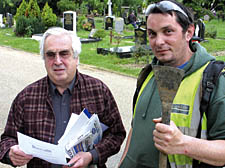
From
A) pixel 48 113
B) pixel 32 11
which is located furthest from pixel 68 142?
pixel 32 11

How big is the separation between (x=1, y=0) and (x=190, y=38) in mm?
34844

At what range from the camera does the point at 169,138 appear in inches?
56.1

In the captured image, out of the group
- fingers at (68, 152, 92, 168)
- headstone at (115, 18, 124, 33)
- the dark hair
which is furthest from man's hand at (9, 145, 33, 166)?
headstone at (115, 18, 124, 33)

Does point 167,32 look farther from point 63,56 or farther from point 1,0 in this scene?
point 1,0

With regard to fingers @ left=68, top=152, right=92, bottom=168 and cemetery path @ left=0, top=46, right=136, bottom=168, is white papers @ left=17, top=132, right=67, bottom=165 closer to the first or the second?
fingers @ left=68, top=152, right=92, bottom=168

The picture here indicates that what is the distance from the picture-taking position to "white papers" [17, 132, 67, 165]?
192cm

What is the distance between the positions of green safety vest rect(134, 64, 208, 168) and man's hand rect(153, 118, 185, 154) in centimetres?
17

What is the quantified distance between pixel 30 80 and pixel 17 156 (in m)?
7.24

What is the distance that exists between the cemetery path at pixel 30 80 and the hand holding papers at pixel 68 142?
8.06 feet

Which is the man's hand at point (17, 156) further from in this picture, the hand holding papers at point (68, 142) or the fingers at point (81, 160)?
the fingers at point (81, 160)

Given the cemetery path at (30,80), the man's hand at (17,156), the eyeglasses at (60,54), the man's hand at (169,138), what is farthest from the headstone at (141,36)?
the man's hand at (169,138)

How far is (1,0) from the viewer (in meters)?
33.3

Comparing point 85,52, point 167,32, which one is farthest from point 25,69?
point 167,32

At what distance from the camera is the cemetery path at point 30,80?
668 centimetres
